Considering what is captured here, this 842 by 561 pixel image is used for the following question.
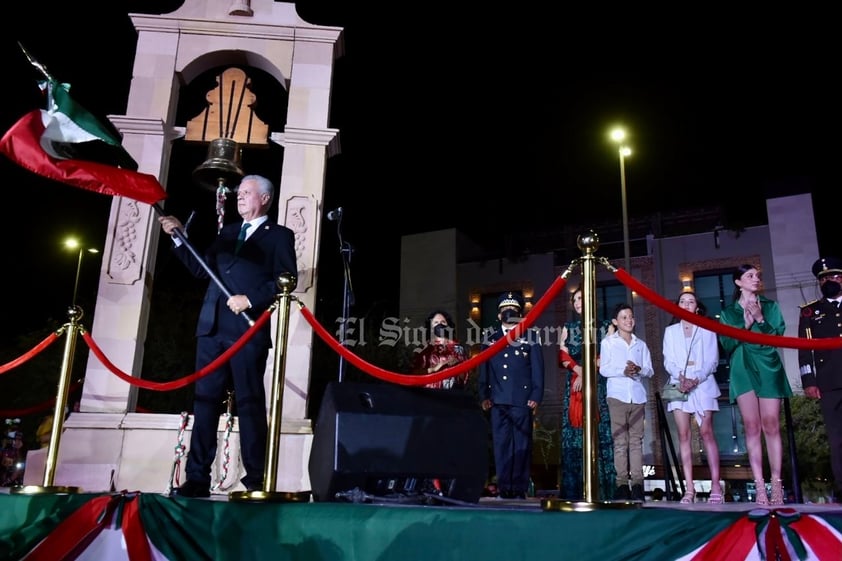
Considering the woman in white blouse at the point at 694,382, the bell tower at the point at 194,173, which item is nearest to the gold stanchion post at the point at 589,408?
the woman in white blouse at the point at 694,382

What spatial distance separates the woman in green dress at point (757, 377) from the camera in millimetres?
5605

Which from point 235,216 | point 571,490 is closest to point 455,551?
point 571,490

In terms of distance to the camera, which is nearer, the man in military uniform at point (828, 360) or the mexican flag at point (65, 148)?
the mexican flag at point (65, 148)

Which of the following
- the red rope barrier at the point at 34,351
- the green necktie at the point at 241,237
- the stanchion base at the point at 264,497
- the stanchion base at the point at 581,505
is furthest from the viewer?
the green necktie at the point at 241,237

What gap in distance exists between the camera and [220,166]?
22.6 ft

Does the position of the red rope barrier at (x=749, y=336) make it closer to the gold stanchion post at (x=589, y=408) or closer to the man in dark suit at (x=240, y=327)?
the gold stanchion post at (x=589, y=408)

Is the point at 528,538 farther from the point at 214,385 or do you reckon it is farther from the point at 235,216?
the point at 235,216

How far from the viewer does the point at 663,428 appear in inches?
280

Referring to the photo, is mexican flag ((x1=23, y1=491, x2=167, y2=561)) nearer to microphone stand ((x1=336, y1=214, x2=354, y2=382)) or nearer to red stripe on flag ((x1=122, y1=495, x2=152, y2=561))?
red stripe on flag ((x1=122, y1=495, x2=152, y2=561))

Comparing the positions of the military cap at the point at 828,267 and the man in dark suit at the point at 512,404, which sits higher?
the military cap at the point at 828,267

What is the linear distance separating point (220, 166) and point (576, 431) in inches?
175

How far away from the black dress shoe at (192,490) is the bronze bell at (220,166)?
2967 mm

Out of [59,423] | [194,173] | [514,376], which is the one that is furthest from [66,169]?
[514,376]

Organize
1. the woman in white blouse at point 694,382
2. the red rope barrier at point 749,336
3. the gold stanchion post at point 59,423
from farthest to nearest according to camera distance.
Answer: the woman in white blouse at point 694,382 < the gold stanchion post at point 59,423 < the red rope barrier at point 749,336
